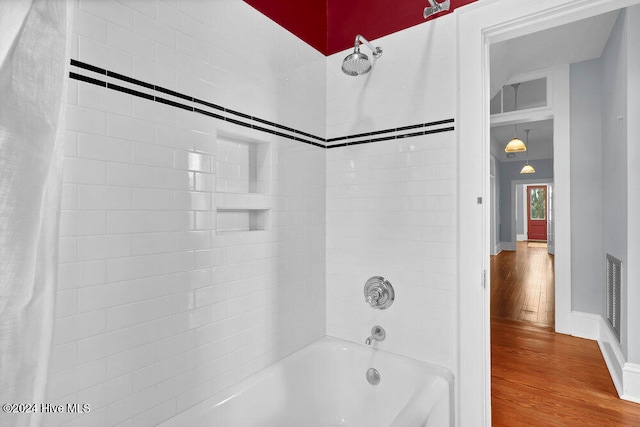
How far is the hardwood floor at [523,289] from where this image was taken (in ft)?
12.3

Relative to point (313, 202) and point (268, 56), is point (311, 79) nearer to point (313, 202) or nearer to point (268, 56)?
point (268, 56)

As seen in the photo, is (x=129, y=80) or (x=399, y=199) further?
(x=399, y=199)

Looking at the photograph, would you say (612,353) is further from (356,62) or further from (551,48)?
(356,62)

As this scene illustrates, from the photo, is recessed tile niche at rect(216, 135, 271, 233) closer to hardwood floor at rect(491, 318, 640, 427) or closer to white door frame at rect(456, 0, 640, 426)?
white door frame at rect(456, 0, 640, 426)

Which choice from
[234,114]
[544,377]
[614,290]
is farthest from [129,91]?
[614,290]


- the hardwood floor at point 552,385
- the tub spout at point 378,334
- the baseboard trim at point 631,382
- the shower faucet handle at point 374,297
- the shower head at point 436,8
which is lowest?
the hardwood floor at point 552,385

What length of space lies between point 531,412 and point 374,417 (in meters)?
1.08

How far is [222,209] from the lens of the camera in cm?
149

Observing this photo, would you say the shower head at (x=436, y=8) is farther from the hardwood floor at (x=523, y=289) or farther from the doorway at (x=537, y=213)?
the doorway at (x=537, y=213)

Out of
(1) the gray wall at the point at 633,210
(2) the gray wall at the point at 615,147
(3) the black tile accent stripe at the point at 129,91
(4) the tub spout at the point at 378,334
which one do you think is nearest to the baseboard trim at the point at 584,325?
(2) the gray wall at the point at 615,147

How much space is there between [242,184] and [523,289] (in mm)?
4847

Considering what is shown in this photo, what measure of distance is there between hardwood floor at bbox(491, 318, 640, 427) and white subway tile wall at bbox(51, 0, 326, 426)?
1.54 meters

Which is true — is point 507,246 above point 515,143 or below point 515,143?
below

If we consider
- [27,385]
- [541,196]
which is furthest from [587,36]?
[541,196]
